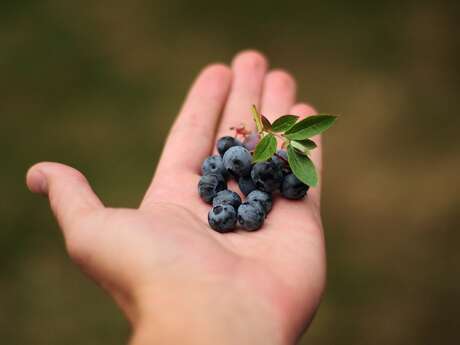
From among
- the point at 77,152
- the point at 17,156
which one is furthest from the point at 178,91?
the point at 17,156

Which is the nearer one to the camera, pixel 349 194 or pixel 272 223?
pixel 272 223

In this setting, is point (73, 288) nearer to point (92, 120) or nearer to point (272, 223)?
point (92, 120)

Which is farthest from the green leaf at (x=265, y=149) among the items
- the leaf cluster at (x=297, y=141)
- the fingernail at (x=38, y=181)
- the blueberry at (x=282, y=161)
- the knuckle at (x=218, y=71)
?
the knuckle at (x=218, y=71)

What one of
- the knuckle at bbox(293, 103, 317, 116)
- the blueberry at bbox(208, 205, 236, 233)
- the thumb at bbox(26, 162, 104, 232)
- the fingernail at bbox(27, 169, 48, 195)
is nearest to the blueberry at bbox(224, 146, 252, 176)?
the blueberry at bbox(208, 205, 236, 233)

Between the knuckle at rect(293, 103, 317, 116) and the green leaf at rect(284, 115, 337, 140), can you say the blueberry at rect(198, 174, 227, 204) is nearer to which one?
the green leaf at rect(284, 115, 337, 140)

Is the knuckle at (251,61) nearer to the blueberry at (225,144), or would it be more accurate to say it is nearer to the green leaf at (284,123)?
the blueberry at (225,144)

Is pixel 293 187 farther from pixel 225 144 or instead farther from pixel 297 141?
pixel 225 144

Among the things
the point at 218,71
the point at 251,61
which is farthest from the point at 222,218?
the point at 251,61
